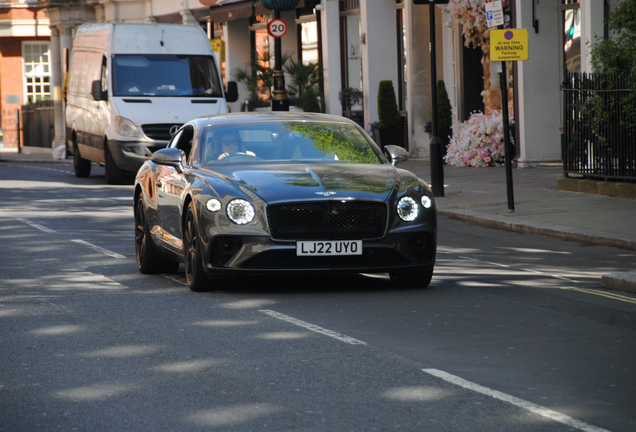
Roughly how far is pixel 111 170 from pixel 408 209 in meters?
14.5

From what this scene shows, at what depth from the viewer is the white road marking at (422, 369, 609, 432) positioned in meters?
5.00

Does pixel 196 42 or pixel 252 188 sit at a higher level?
pixel 196 42

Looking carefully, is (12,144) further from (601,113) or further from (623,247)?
(623,247)

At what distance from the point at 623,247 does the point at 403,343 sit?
5.88m

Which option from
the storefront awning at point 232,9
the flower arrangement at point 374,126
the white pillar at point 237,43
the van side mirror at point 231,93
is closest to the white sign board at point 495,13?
the van side mirror at point 231,93

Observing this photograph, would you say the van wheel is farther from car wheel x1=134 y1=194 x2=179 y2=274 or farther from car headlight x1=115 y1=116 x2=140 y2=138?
car wheel x1=134 y1=194 x2=179 y2=274

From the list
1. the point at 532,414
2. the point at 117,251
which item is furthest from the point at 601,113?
the point at 532,414

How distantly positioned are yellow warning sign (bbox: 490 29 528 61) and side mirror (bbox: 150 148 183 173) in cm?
661

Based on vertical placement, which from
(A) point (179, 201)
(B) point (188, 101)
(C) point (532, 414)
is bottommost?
(C) point (532, 414)

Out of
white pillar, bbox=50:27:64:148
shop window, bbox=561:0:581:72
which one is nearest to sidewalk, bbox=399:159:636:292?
shop window, bbox=561:0:581:72

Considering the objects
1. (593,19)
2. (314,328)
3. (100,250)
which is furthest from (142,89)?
(314,328)

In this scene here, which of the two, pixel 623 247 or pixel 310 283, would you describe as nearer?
pixel 310 283

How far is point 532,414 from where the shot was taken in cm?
519

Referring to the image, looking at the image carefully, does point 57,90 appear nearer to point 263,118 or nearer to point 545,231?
point 545,231
